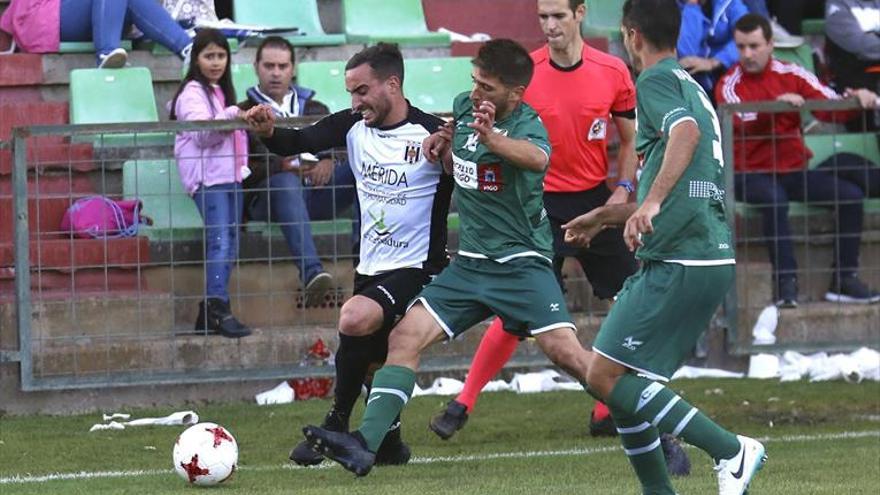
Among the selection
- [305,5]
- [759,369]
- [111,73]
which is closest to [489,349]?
[759,369]

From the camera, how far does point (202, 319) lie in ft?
35.6

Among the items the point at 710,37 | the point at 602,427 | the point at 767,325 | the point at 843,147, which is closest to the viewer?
the point at 602,427

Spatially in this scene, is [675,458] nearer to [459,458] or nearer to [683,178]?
[459,458]

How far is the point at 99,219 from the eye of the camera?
10.7 m

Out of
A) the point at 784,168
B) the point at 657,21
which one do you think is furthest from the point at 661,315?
the point at 784,168

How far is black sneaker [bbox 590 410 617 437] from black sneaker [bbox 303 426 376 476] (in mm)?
2333

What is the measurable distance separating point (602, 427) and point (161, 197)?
2.96m

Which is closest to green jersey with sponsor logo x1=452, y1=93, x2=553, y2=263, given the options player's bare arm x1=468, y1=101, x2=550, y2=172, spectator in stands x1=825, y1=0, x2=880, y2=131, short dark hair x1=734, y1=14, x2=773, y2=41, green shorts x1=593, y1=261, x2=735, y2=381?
player's bare arm x1=468, y1=101, x2=550, y2=172

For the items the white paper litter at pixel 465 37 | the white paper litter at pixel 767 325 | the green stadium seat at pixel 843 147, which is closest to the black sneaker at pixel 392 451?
the white paper litter at pixel 767 325

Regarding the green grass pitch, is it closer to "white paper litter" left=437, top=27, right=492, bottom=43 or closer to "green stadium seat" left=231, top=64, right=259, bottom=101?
"green stadium seat" left=231, top=64, right=259, bottom=101

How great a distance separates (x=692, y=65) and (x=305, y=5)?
2770 mm

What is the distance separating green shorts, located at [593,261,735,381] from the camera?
6.98 metres

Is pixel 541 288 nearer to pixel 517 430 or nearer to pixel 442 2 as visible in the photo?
pixel 517 430

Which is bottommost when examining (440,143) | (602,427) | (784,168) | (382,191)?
(602,427)
